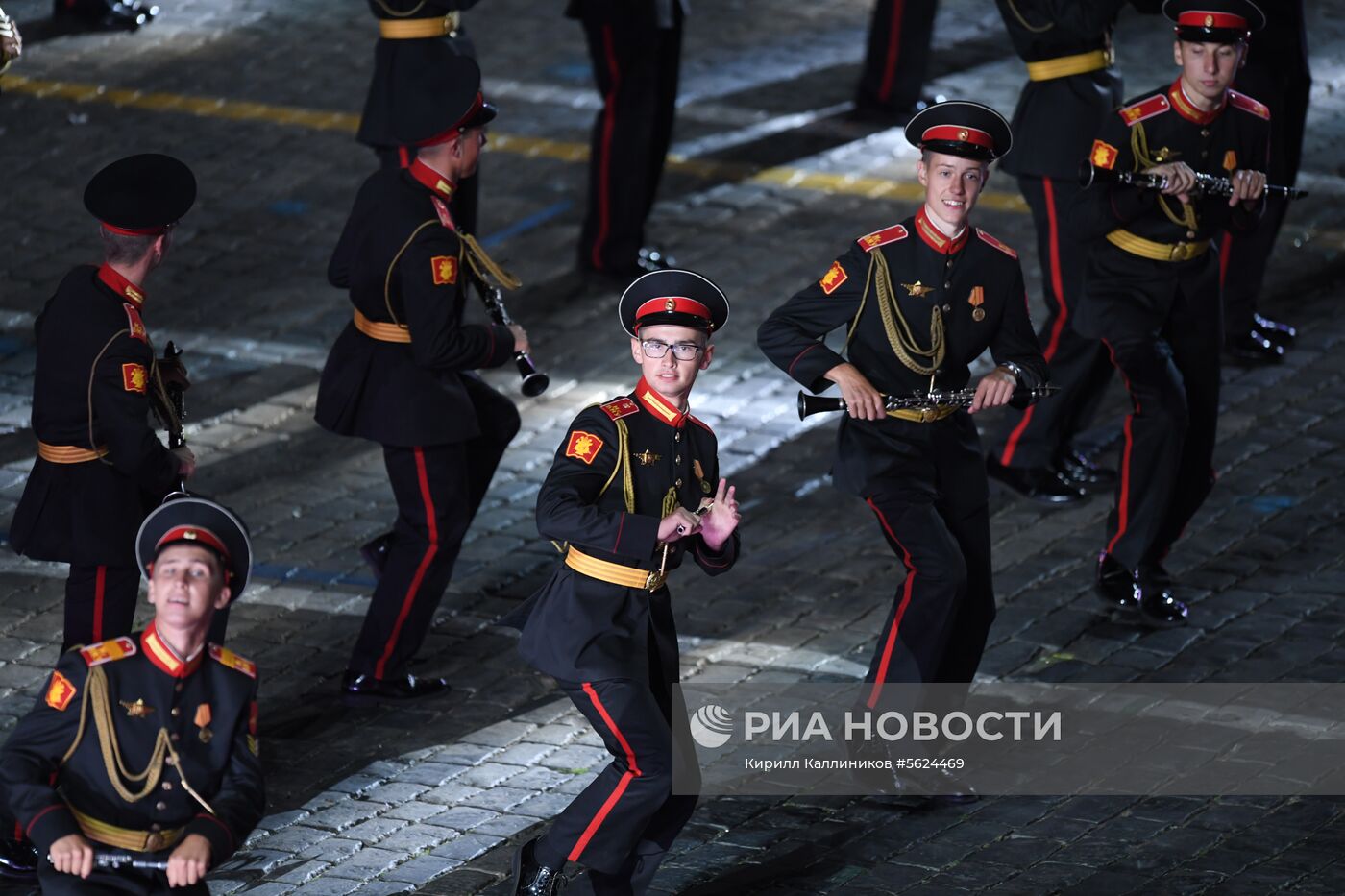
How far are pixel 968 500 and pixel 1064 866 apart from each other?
1.23m

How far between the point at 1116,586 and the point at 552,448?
2.69 meters

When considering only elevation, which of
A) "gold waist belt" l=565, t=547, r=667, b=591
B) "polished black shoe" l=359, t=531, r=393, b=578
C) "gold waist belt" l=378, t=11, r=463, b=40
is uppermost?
"gold waist belt" l=565, t=547, r=667, b=591

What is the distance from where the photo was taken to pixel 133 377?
6578 mm

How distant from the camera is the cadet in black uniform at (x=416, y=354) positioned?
743 cm

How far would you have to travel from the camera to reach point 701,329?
19.7ft

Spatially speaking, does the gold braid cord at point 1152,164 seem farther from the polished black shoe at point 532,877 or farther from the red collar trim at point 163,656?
the red collar trim at point 163,656

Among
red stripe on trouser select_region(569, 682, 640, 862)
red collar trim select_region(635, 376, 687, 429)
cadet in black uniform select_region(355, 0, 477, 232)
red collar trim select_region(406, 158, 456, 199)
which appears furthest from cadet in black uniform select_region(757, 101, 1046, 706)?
cadet in black uniform select_region(355, 0, 477, 232)

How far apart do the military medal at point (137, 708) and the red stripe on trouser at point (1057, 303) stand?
5.13 m

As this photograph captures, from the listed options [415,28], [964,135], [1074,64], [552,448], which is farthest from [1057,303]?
[415,28]

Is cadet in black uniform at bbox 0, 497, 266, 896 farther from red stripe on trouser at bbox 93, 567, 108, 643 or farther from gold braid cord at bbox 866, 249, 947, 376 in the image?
gold braid cord at bbox 866, 249, 947, 376

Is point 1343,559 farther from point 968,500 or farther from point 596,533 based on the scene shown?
point 596,533

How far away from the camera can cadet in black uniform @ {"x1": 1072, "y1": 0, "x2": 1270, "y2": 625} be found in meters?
8.12

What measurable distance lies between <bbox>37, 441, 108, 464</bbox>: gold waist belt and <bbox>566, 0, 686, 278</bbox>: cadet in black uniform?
4.97 m

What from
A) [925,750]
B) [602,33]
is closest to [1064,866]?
[925,750]
